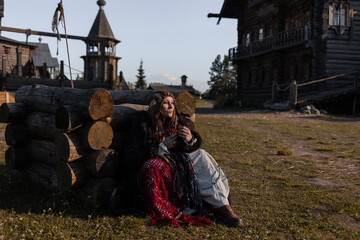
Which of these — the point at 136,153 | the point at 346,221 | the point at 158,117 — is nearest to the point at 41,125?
the point at 136,153

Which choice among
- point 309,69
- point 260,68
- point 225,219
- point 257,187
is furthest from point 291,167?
point 260,68

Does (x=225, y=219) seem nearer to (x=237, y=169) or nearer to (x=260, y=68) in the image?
(x=237, y=169)

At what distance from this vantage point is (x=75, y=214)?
3613 millimetres

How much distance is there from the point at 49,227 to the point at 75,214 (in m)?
0.46

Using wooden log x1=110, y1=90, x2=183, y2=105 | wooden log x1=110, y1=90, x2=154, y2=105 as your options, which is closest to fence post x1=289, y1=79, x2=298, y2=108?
wooden log x1=110, y1=90, x2=183, y2=105

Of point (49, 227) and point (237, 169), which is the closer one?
point (49, 227)

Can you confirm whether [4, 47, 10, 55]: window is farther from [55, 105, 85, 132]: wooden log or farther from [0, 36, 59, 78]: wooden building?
[55, 105, 85, 132]: wooden log

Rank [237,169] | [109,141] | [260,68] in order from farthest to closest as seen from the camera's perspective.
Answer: [260,68] → [237,169] → [109,141]

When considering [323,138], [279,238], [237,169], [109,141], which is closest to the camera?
[279,238]

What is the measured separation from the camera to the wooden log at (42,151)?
428cm

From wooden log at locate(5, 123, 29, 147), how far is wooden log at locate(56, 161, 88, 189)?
134 centimetres

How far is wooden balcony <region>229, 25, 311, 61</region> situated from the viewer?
63.8 ft

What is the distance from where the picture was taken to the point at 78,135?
3.75 m

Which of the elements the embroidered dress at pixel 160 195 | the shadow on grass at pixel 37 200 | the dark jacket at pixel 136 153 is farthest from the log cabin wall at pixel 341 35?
the shadow on grass at pixel 37 200
